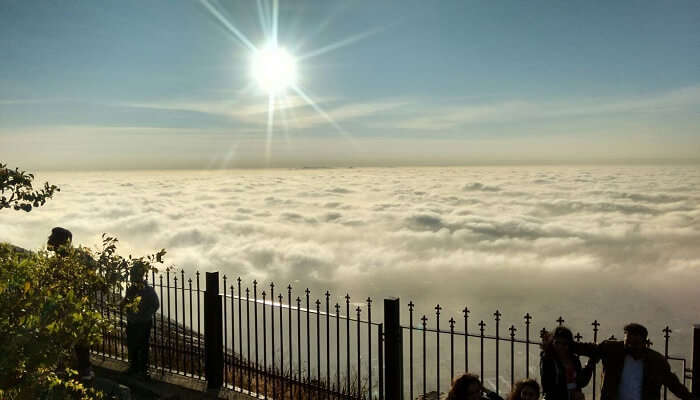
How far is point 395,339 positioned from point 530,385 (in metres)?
2.27

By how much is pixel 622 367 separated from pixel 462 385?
2.06 m

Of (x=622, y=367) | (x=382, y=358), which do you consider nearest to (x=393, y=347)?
(x=382, y=358)

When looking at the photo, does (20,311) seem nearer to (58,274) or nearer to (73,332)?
(73,332)

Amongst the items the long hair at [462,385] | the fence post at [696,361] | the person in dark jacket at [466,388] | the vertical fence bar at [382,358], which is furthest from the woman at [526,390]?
the vertical fence bar at [382,358]

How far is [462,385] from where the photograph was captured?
4.62 meters

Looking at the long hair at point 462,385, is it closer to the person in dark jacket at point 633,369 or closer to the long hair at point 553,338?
the long hair at point 553,338

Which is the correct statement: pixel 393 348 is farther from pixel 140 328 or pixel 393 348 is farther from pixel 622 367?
pixel 140 328

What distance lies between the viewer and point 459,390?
4.62m

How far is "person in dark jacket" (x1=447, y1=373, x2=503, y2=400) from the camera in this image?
4594mm

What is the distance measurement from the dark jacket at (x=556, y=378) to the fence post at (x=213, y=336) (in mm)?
5219

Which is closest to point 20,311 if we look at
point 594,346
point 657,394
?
point 594,346

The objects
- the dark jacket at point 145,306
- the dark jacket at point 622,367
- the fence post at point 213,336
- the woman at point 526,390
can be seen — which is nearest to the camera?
the woman at point 526,390

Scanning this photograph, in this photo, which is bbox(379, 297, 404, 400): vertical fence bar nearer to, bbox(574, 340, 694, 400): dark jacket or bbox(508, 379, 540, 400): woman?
bbox(508, 379, 540, 400): woman

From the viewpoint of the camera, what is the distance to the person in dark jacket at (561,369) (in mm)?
5273
